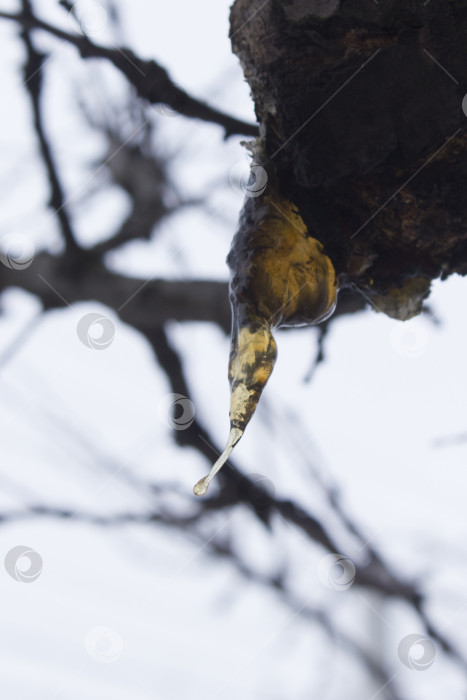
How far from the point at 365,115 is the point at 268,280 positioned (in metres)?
0.22

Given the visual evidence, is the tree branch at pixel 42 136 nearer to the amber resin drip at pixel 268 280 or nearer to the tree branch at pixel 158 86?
the tree branch at pixel 158 86

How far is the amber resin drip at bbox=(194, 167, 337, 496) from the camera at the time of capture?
30.7 inches

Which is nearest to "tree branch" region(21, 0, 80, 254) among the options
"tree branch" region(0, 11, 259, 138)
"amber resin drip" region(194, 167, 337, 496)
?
"tree branch" region(0, 11, 259, 138)

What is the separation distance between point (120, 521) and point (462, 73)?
1.49m

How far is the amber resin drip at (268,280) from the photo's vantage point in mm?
780

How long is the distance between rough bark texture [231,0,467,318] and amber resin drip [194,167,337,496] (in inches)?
1.0

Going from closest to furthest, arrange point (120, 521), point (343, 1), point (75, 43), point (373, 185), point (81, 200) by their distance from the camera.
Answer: point (343, 1) → point (373, 185) → point (75, 43) → point (81, 200) → point (120, 521)

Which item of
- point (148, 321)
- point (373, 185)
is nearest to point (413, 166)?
point (373, 185)

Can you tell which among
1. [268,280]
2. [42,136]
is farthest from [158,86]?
[268,280]

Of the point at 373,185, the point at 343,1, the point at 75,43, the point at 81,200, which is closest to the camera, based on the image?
the point at 343,1

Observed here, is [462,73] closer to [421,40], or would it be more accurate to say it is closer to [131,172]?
[421,40]

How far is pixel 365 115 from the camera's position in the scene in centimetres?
68

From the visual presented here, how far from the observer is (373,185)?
0.75 metres

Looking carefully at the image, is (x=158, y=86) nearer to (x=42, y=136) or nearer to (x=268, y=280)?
(x=42, y=136)
